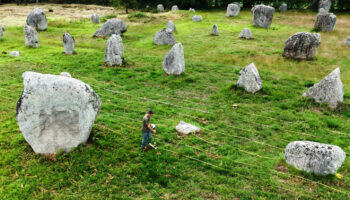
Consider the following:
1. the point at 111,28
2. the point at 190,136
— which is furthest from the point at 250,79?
the point at 111,28

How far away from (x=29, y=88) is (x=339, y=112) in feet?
43.0

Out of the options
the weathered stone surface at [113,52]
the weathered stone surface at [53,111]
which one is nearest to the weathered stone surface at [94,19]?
the weathered stone surface at [113,52]

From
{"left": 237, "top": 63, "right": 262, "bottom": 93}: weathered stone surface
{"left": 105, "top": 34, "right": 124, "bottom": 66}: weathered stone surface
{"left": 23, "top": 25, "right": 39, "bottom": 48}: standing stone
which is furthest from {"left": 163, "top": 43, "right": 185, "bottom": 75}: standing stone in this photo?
{"left": 23, "top": 25, "right": 39, "bottom": 48}: standing stone

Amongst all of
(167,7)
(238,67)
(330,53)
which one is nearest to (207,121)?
(238,67)

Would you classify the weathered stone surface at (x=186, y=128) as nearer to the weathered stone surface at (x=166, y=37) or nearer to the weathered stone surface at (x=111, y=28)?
the weathered stone surface at (x=166, y=37)

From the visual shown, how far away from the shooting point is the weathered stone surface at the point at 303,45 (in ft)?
62.8

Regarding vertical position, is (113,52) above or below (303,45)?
below

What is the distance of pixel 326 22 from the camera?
2916 centimetres

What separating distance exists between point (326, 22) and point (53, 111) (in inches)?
1219

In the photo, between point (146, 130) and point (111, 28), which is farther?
point (111, 28)

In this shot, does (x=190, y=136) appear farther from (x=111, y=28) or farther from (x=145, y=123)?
(x=111, y=28)

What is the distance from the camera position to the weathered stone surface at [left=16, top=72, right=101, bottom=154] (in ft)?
26.1

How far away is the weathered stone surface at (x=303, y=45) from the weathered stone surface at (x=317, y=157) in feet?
44.7

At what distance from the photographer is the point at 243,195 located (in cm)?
731
